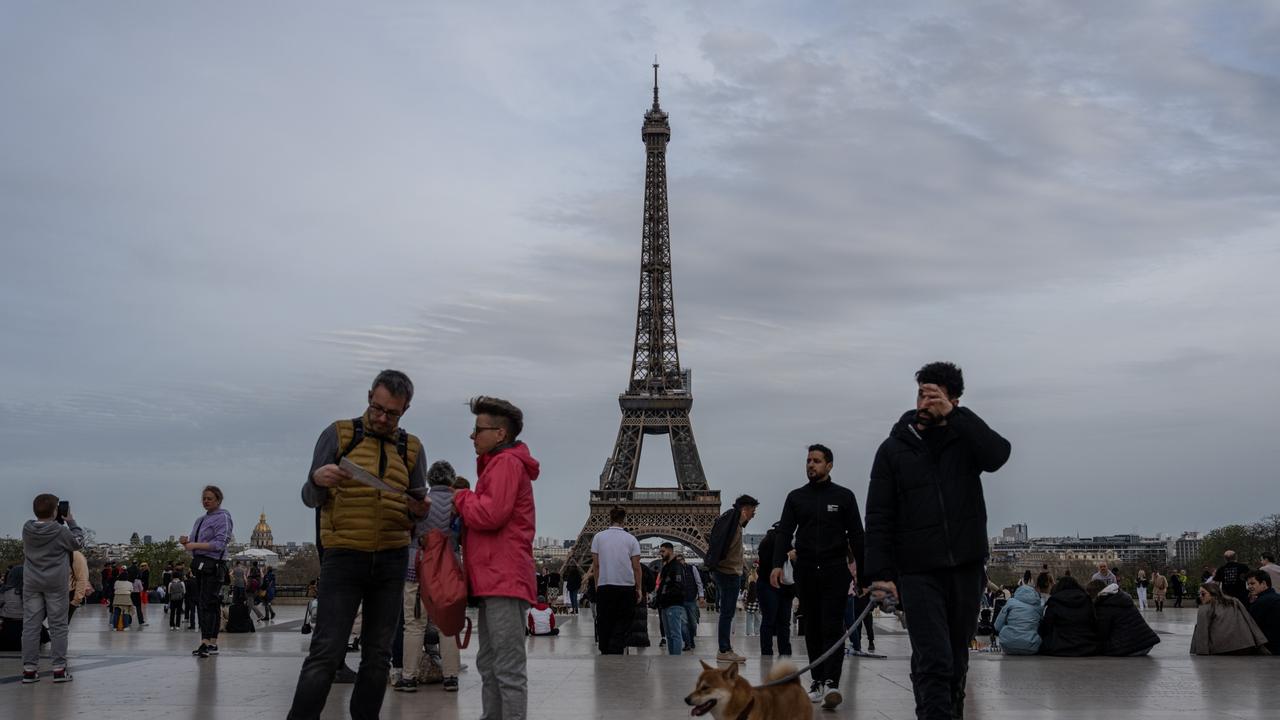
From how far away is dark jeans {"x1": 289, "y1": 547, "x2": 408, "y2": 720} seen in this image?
20.0ft

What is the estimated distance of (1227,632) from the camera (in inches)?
548

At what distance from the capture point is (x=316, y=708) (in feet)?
20.1

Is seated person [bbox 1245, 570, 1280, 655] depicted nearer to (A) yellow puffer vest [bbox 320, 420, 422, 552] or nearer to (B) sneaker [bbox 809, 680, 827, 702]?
(B) sneaker [bbox 809, 680, 827, 702]

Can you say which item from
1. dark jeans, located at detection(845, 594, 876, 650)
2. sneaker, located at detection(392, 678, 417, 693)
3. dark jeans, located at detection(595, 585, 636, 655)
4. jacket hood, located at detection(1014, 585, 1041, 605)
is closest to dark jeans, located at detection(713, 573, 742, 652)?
dark jeans, located at detection(595, 585, 636, 655)

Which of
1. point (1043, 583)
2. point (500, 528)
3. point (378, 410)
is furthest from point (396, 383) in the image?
point (1043, 583)

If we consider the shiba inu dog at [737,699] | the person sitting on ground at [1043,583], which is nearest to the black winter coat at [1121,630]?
the person sitting on ground at [1043,583]

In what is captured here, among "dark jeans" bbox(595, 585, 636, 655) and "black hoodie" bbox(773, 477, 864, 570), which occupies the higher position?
"black hoodie" bbox(773, 477, 864, 570)

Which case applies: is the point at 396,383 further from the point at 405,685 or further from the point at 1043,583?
the point at 1043,583

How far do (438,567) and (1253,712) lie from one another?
5684mm

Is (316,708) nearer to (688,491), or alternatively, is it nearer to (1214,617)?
(1214,617)

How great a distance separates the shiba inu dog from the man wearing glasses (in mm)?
1656

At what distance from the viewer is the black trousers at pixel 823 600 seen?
946cm

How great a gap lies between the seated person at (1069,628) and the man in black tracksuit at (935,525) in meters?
7.93

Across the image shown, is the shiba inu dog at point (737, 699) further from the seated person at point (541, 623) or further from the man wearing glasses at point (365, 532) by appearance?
the seated person at point (541, 623)
